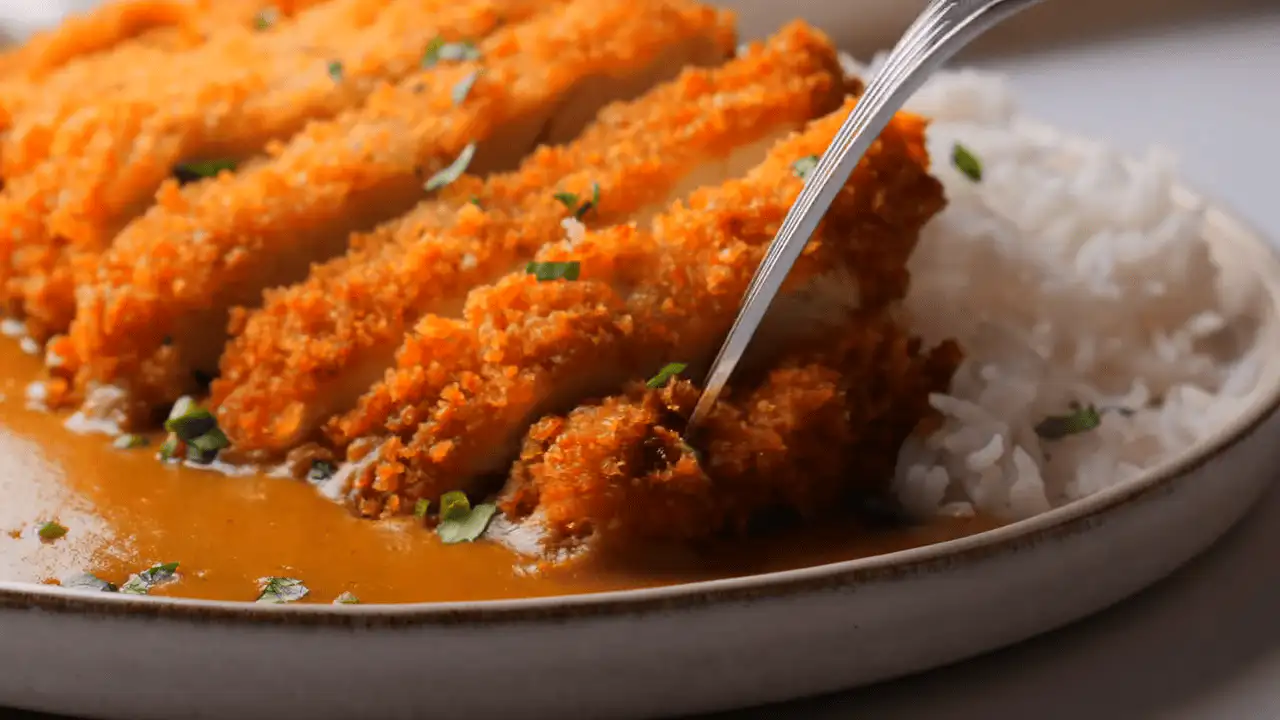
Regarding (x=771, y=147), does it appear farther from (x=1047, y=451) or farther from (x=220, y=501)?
(x=220, y=501)

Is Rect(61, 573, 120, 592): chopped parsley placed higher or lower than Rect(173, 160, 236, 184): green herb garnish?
lower

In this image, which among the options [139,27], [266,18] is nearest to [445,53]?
[266,18]

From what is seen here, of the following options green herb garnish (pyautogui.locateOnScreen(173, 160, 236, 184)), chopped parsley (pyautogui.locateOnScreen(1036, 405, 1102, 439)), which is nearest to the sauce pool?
chopped parsley (pyautogui.locateOnScreen(1036, 405, 1102, 439))

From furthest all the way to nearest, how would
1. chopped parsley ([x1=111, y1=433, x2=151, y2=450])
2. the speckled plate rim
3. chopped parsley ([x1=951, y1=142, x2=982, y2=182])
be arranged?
chopped parsley ([x1=951, y1=142, x2=982, y2=182]) < chopped parsley ([x1=111, y1=433, x2=151, y2=450]) < the speckled plate rim

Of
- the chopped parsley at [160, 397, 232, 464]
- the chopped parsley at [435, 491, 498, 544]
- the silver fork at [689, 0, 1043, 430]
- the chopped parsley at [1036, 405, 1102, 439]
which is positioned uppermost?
the silver fork at [689, 0, 1043, 430]

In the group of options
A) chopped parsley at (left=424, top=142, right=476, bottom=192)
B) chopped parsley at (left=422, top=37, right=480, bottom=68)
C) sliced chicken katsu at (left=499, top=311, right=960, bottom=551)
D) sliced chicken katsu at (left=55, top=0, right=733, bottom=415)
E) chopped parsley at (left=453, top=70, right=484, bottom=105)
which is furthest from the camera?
chopped parsley at (left=422, top=37, right=480, bottom=68)

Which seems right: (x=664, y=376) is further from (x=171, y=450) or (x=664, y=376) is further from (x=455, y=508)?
(x=171, y=450)

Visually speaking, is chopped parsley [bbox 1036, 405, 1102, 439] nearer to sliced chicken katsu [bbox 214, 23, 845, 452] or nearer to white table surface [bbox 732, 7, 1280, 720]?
white table surface [bbox 732, 7, 1280, 720]

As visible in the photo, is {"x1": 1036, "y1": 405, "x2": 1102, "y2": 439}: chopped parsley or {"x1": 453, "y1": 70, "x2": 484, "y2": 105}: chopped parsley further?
{"x1": 453, "y1": 70, "x2": 484, "y2": 105}: chopped parsley
